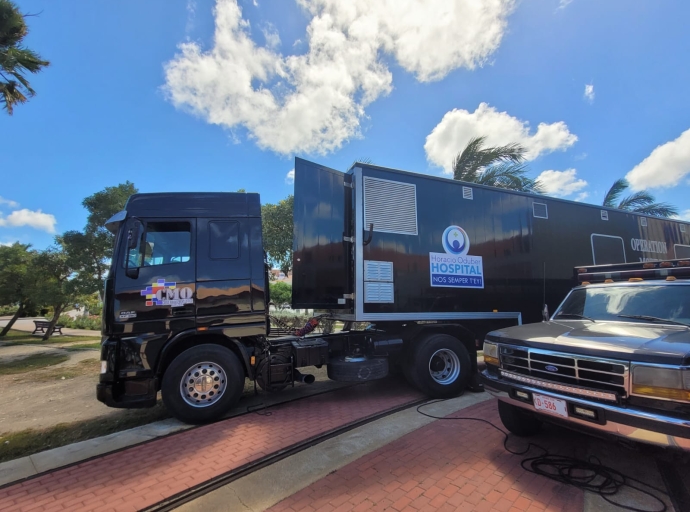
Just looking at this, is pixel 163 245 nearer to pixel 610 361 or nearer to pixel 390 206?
pixel 390 206

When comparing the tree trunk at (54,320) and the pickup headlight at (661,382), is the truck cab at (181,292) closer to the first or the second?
the pickup headlight at (661,382)

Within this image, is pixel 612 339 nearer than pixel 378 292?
Yes

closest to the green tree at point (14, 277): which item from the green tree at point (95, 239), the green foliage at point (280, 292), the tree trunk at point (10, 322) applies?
the tree trunk at point (10, 322)

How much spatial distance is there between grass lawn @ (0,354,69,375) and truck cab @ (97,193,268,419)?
24.9 ft

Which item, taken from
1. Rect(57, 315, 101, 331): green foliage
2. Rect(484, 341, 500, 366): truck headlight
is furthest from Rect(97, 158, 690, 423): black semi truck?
Rect(57, 315, 101, 331): green foliage

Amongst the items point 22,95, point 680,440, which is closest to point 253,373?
point 680,440

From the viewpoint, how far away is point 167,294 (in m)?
4.90

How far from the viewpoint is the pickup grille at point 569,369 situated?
9.26ft

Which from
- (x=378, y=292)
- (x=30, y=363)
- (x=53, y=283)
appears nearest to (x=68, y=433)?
(x=378, y=292)

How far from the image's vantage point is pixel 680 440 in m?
2.41

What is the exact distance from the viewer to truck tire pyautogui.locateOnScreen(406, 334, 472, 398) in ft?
18.7

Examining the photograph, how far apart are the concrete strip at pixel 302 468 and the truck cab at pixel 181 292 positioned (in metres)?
1.66

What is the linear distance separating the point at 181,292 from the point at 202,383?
128 centimetres

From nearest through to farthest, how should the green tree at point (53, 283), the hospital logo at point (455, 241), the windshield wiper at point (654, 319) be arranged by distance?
1. the windshield wiper at point (654, 319)
2. the hospital logo at point (455, 241)
3. the green tree at point (53, 283)
